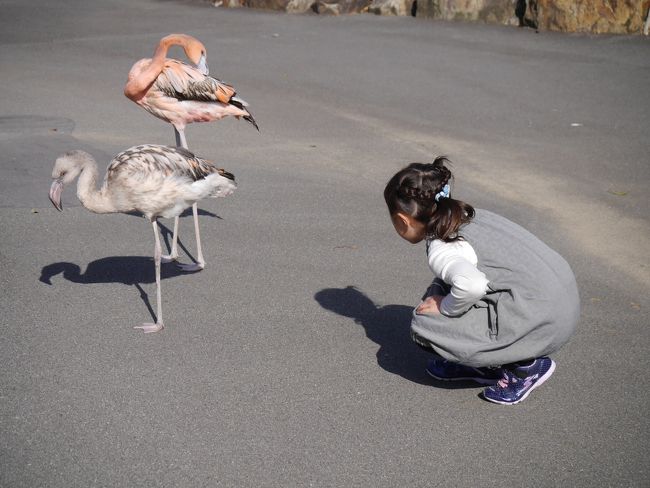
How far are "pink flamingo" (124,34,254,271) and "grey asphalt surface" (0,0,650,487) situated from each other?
3.06ft

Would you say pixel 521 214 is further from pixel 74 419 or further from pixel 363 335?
pixel 74 419

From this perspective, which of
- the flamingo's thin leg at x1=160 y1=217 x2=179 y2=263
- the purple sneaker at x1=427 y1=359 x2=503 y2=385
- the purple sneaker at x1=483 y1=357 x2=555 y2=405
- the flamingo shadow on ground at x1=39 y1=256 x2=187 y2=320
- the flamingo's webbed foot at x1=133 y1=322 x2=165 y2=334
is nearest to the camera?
the purple sneaker at x1=483 y1=357 x2=555 y2=405

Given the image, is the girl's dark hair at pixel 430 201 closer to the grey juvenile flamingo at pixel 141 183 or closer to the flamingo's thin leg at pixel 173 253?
the grey juvenile flamingo at pixel 141 183

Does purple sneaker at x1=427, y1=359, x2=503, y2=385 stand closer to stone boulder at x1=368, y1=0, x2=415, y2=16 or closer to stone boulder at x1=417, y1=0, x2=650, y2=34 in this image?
stone boulder at x1=417, y1=0, x2=650, y2=34

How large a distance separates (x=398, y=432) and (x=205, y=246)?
10.0 ft

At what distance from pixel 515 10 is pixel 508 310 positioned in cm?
1290

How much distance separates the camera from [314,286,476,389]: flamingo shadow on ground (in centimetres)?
483

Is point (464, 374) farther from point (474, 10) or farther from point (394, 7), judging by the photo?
point (394, 7)

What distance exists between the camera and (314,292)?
5.87 m

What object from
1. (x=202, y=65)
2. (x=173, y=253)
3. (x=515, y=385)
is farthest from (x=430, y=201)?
(x=202, y=65)

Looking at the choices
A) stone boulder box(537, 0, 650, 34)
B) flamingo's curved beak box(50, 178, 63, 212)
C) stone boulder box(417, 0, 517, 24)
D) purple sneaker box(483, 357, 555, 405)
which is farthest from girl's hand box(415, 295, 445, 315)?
stone boulder box(417, 0, 517, 24)

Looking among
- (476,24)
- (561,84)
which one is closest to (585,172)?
(561,84)

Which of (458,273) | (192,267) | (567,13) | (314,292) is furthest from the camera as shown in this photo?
(567,13)

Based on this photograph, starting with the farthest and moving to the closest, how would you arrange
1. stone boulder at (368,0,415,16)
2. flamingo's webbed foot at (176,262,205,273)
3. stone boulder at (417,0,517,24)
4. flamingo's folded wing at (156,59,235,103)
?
stone boulder at (368,0,415,16)
stone boulder at (417,0,517,24)
flamingo's folded wing at (156,59,235,103)
flamingo's webbed foot at (176,262,205,273)
